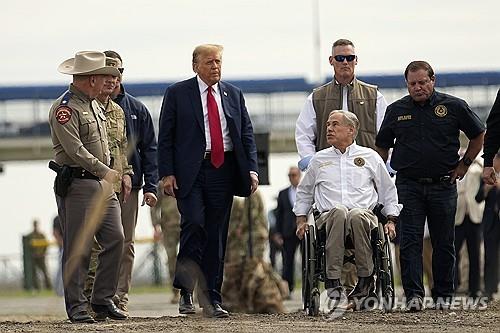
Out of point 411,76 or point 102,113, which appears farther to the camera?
point 411,76

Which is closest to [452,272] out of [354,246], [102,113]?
[354,246]

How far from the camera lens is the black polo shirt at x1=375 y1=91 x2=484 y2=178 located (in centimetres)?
1218

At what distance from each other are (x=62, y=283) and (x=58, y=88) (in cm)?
4346

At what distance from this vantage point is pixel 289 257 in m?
21.6

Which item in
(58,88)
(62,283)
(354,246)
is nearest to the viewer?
(62,283)

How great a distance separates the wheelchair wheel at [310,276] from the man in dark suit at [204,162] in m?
0.71

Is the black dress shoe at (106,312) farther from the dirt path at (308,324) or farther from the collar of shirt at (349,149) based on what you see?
the collar of shirt at (349,149)

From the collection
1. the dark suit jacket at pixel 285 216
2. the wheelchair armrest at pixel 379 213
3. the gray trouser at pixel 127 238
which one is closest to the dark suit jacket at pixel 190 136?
the gray trouser at pixel 127 238

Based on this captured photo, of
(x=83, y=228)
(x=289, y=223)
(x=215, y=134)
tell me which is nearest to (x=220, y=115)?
(x=215, y=134)

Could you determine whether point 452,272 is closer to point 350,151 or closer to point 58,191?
point 350,151

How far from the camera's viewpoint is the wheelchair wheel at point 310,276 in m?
11.1

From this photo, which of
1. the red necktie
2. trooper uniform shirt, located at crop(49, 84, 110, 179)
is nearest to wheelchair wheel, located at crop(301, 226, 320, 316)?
the red necktie

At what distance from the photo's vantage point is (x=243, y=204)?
1870 cm

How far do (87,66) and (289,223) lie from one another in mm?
10774
